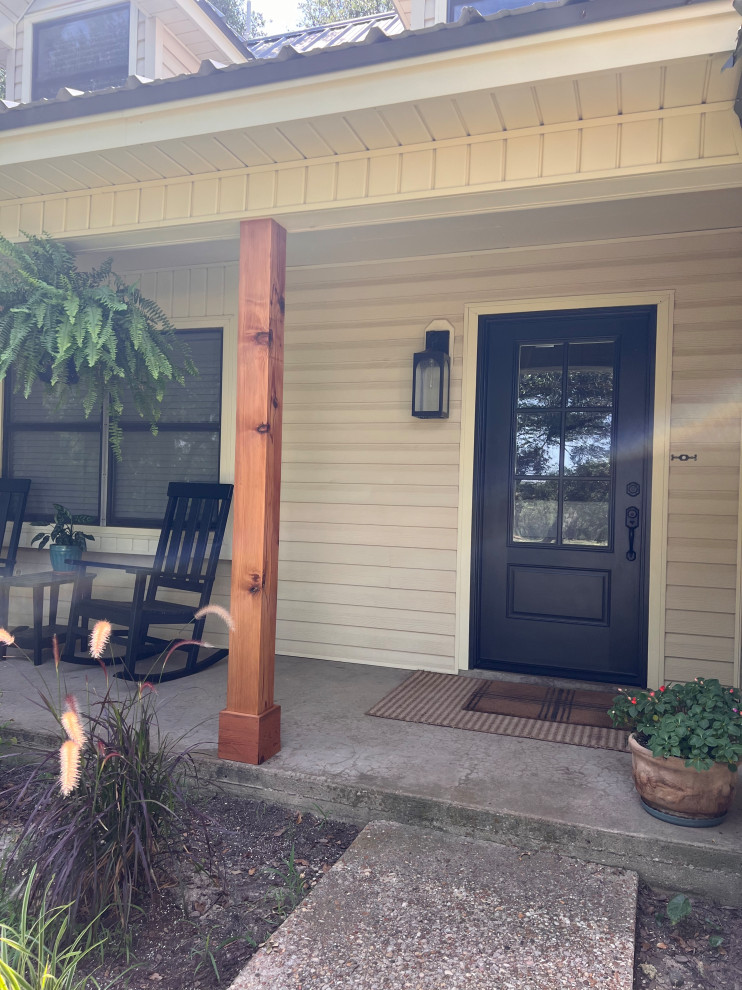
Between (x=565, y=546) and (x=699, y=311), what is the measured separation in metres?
1.30

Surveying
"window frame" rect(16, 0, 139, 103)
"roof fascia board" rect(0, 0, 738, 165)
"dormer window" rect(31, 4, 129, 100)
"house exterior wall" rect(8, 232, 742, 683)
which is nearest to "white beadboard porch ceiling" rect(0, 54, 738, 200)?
"roof fascia board" rect(0, 0, 738, 165)

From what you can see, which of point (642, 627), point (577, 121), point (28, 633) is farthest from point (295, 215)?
point (28, 633)

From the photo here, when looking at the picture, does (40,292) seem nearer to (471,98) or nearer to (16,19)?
(471,98)

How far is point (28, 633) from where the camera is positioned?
446 centimetres

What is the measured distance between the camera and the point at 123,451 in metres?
4.66

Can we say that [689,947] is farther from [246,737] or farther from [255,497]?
[255,497]

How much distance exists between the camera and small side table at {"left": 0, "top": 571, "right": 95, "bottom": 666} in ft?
13.0

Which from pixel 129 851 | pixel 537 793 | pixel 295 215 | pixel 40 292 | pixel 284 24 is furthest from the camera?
pixel 284 24

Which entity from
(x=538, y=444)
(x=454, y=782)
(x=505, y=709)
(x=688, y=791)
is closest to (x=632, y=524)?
(x=538, y=444)

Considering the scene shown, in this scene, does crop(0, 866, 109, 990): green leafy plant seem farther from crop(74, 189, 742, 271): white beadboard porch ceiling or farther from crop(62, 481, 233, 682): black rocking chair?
crop(74, 189, 742, 271): white beadboard porch ceiling

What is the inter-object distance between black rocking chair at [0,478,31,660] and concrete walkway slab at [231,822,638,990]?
10.6 feet

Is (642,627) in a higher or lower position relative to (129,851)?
higher

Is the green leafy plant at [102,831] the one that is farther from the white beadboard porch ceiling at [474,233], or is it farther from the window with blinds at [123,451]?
the window with blinds at [123,451]

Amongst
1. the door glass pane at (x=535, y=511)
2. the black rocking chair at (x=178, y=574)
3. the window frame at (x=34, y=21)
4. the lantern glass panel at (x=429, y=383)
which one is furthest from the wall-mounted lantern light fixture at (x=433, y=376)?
the window frame at (x=34, y=21)
